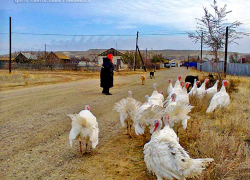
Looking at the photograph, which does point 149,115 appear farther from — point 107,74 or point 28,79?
point 28,79

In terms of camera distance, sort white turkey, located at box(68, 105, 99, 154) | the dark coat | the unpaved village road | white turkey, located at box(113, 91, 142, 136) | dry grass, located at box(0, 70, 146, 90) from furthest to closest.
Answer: dry grass, located at box(0, 70, 146, 90)
the dark coat
white turkey, located at box(113, 91, 142, 136)
white turkey, located at box(68, 105, 99, 154)
the unpaved village road

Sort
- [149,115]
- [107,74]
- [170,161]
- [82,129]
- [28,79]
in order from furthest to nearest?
1. [28,79]
2. [107,74]
3. [149,115]
4. [82,129]
5. [170,161]

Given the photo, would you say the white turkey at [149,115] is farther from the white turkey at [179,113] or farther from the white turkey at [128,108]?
the white turkey at [128,108]

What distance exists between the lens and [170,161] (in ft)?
12.0

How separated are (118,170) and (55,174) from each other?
1117 millimetres

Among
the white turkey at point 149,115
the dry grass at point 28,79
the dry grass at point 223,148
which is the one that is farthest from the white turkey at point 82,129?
the dry grass at point 28,79

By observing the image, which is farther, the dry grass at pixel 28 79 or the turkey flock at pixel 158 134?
the dry grass at pixel 28 79

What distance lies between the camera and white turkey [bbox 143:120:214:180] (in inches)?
139

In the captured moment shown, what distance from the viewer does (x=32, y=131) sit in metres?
6.92

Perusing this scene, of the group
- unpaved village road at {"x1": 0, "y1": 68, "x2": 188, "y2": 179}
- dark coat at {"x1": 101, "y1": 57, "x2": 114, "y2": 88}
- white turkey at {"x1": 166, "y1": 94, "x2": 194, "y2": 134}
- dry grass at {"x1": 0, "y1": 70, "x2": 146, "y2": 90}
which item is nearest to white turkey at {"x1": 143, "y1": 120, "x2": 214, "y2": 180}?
unpaved village road at {"x1": 0, "y1": 68, "x2": 188, "y2": 179}

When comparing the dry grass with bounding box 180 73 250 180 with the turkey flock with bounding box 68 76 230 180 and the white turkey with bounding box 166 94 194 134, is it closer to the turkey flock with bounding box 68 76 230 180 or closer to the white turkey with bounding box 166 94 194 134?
the turkey flock with bounding box 68 76 230 180

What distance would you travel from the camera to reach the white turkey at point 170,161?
11.6ft

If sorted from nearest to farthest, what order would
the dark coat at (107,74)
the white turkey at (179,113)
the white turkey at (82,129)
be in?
the white turkey at (82,129) < the white turkey at (179,113) < the dark coat at (107,74)

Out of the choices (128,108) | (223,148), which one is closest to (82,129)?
(128,108)
